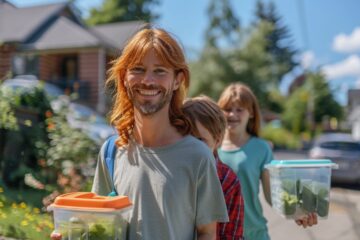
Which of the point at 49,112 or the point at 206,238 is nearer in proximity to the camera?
the point at 206,238

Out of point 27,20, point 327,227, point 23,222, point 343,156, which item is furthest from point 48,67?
point 23,222

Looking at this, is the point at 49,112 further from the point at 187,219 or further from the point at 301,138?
the point at 301,138

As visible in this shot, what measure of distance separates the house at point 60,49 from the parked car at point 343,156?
9.36m

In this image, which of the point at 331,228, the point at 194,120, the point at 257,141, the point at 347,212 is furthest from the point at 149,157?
the point at 347,212

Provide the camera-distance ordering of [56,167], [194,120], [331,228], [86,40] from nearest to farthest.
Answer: [194,120]
[56,167]
[331,228]
[86,40]

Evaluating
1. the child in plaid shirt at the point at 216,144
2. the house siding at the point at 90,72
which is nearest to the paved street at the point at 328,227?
the child in plaid shirt at the point at 216,144

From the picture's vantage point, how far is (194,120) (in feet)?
7.35

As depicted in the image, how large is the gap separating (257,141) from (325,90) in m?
50.4

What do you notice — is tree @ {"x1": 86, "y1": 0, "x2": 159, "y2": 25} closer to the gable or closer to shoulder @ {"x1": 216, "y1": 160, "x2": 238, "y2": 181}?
the gable

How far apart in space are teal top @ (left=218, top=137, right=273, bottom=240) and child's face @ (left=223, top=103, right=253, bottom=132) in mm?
112

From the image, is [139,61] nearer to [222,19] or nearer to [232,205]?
[232,205]

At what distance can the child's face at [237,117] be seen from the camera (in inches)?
121

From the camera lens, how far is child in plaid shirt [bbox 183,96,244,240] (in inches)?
83.2

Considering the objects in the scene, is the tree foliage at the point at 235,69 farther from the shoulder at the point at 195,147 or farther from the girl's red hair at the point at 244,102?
the shoulder at the point at 195,147
